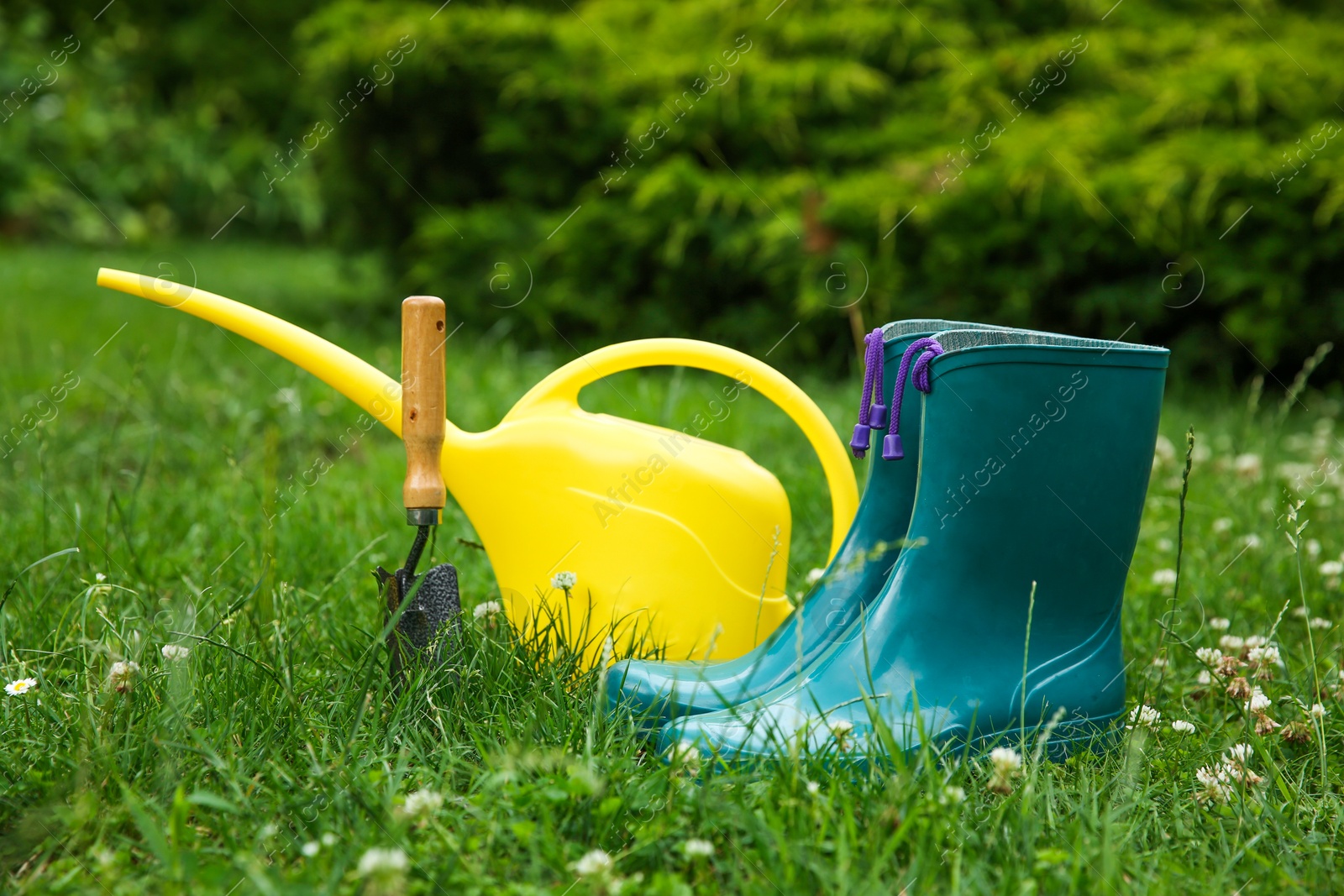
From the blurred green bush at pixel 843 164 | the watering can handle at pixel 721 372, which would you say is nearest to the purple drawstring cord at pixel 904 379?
Result: the watering can handle at pixel 721 372

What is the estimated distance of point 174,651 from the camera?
143cm

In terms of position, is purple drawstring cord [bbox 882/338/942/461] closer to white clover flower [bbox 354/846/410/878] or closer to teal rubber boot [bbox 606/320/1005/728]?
teal rubber boot [bbox 606/320/1005/728]

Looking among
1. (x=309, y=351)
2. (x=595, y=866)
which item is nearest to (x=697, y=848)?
Result: (x=595, y=866)

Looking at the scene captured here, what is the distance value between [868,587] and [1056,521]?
0.28 m

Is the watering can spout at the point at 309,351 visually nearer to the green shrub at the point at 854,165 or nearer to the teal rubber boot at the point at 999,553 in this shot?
the teal rubber boot at the point at 999,553

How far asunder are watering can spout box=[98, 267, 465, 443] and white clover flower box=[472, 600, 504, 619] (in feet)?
0.87

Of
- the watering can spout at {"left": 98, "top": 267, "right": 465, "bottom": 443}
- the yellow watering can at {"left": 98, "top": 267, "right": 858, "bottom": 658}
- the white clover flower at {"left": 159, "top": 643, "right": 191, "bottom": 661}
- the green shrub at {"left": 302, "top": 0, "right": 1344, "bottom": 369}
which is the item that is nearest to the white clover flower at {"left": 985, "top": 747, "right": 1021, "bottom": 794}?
the yellow watering can at {"left": 98, "top": 267, "right": 858, "bottom": 658}

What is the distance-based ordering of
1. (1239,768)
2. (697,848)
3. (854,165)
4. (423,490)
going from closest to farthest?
1. (697,848)
2. (1239,768)
3. (423,490)
4. (854,165)

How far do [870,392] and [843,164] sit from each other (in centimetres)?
286

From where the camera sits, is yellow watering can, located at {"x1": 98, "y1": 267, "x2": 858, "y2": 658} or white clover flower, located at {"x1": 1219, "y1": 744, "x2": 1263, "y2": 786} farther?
yellow watering can, located at {"x1": 98, "y1": 267, "x2": 858, "y2": 658}

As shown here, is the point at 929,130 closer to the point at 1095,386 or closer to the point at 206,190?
the point at 1095,386

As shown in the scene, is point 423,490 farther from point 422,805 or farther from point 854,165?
point 854,165

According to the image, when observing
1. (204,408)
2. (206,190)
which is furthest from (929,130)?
(206,190)

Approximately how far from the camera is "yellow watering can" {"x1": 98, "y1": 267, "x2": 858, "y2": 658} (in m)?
1.53
